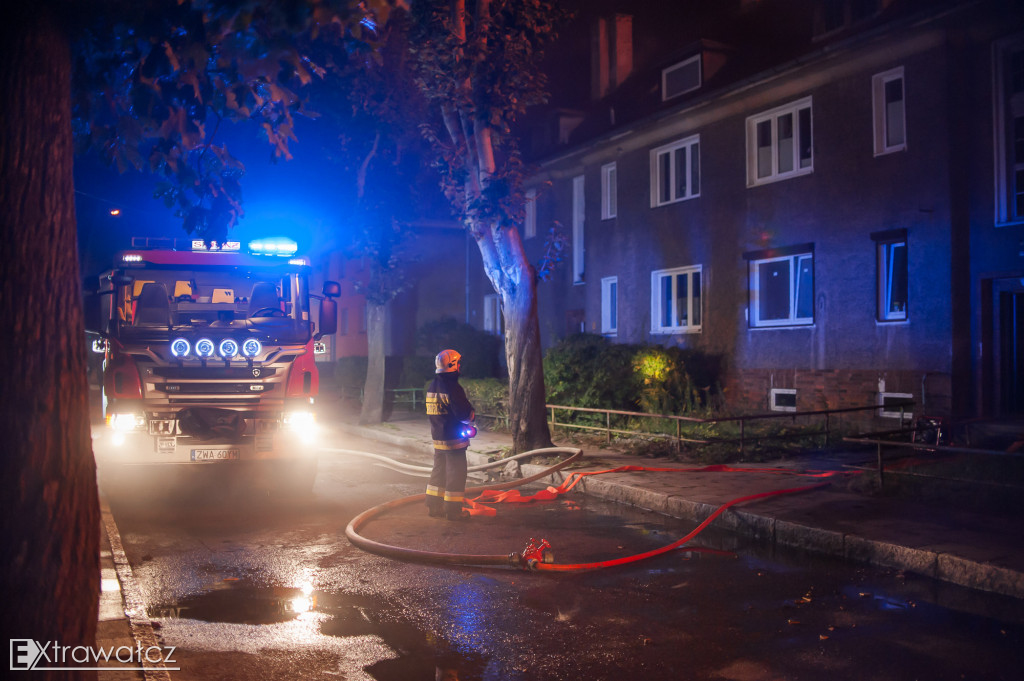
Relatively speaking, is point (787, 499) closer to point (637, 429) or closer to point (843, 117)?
point (637, 429)

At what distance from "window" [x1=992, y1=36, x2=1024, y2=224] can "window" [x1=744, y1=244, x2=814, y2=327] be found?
3732mm

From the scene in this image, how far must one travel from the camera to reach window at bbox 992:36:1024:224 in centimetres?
1393

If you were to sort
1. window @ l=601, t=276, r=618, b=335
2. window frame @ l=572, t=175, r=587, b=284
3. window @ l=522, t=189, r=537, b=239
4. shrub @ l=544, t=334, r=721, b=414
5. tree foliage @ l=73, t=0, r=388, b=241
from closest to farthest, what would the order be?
tree foliage @ l=73, t=0, r=388, b=241 → shrub @ l=544, t=334, r=721, b=414 → window @ l=601, t=276, r=618, b=335 → window frame @ l=572, t=175, r=587, b=284 → window @ l=522, t=189, r=537, b=239

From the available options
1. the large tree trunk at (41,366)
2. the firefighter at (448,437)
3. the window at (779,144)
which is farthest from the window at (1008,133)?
the large tree trunk at (41,366)

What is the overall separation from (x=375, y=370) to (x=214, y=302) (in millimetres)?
9790

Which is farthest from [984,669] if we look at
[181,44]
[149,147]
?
[149,147]

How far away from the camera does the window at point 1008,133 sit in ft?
45.7

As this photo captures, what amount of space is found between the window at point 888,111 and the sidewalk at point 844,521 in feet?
23.4

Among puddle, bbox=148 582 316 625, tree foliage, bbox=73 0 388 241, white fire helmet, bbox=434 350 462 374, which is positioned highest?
tree foliage, bbox=73 0 388 241

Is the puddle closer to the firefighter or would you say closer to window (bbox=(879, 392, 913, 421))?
the firefighter

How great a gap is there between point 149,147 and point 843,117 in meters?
14.1

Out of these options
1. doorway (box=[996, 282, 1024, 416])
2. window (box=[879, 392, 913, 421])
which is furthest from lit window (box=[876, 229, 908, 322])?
doorway (box=[996, 282, 1024, 416])

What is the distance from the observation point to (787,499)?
893 centimetres

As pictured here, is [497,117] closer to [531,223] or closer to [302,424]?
[302,424]
